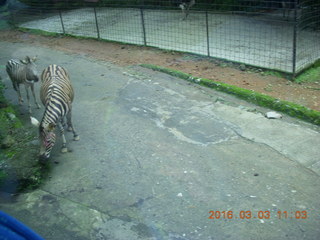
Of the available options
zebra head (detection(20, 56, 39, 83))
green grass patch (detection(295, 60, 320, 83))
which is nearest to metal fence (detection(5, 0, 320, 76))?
green grass patch (detection(295, 60, 320, 83))

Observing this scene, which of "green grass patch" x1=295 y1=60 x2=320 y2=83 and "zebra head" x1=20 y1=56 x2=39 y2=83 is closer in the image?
"zebra head" x1=20 y1=56 x2=39 y2=83

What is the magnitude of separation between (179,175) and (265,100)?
300 centimetres

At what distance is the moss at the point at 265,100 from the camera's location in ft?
23.6

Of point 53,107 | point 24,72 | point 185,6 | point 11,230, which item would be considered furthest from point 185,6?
point 11,230

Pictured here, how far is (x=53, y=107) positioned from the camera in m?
6.44

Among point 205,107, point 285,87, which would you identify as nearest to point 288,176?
point 205,107

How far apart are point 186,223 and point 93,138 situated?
2928 millimetres

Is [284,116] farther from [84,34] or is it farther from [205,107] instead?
[84,34]

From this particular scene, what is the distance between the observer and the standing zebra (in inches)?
239

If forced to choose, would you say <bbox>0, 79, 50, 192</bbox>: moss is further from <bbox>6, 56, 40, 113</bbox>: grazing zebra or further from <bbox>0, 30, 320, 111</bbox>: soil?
<bbox>0, 30, 320, 111</bbox>: soil

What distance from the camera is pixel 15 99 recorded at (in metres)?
9.31

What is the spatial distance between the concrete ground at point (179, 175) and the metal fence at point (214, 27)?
2.59 meters

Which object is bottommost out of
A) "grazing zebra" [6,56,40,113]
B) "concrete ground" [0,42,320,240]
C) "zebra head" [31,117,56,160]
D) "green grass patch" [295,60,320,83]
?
"concrete ground" [0,42,320,240]
